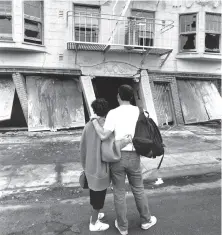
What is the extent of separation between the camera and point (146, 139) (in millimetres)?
2879

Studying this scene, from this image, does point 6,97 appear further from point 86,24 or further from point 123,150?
point 123,150

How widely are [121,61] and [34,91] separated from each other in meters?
4.14

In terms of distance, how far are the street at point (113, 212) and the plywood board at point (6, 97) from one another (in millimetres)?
6073

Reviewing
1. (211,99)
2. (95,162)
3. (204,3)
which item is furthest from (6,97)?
(204,3)

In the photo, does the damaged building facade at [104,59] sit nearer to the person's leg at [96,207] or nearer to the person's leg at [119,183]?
the person's leg at [96,207]

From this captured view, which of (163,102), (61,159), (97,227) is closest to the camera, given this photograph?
(97,227)

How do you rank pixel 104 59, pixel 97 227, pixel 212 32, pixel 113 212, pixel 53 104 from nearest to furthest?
pixel 97 227 < pixel 113 212 < pixel 53 104 < pixel 104 59 < pixel 212 32

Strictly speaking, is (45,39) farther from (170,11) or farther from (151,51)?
(170,11)

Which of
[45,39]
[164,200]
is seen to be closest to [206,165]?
[164,200]

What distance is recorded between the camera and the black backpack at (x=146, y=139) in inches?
112

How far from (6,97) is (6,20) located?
3.09 metres

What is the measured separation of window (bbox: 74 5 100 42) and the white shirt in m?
8.35

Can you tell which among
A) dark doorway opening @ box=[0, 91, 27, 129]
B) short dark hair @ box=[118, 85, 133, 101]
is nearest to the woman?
short dark hair @ box=[118, 85, 133, 101]

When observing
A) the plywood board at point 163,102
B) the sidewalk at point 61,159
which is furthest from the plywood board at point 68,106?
the plywood board at point 163,102
